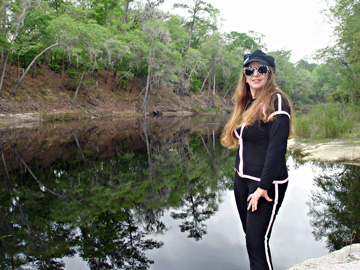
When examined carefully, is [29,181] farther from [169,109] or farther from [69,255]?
[169,109]

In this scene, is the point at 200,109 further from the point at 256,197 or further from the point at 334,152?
the point at 256,197

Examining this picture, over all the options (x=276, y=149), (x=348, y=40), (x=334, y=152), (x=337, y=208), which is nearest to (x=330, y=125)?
(x=334, y=152)

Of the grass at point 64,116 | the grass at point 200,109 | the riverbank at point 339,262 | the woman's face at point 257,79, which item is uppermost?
the grass at point 200,109

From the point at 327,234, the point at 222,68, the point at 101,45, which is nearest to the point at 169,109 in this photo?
the point at 222,68

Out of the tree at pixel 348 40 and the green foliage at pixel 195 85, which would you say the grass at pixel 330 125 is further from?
the green foliage at pixel 195 85

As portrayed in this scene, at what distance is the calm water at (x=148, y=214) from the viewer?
3.32m

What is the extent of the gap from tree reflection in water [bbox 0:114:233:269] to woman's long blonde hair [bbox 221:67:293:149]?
1.94m

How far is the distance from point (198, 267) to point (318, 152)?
24.9 feet

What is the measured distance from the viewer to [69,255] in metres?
3.25

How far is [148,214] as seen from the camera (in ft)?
A: 15.1

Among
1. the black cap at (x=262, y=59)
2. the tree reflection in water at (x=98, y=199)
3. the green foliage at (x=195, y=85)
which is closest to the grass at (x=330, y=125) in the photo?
the tree reflection in water at (x=98, y=199)

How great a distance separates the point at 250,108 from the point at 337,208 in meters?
3.78

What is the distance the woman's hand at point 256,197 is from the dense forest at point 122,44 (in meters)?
11.6

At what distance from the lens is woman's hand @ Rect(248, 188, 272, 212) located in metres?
1.81
